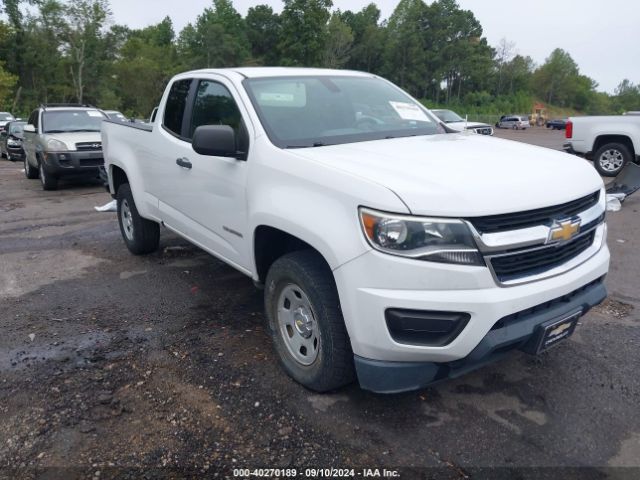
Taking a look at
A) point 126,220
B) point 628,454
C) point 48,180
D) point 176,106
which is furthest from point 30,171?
point 628,454

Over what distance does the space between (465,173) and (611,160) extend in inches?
403

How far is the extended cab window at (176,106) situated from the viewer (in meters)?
4.59

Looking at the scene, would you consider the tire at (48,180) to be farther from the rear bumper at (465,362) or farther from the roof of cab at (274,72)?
the rear bumper at (465,362)

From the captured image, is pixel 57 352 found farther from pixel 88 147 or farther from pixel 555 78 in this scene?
pixel 555 78

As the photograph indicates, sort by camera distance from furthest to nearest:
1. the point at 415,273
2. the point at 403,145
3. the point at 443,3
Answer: the point at 443,3, the point at 403,145, the point at 415,273

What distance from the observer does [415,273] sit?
2439 millimetres

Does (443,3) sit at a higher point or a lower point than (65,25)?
higher

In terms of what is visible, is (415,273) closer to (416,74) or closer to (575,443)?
(575,443)

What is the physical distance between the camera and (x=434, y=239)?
8.04ft

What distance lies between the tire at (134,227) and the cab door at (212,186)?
1026 mm

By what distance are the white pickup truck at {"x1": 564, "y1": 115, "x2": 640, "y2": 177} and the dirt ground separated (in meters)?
7.50

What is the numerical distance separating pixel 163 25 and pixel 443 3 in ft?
159

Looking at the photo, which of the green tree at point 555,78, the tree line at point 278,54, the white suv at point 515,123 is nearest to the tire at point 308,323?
the tree line at point 278,54

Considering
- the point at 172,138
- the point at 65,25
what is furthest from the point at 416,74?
the point at 172,138
